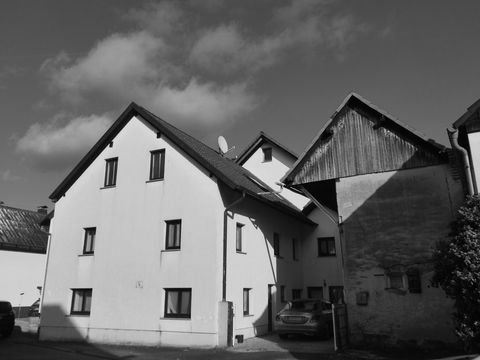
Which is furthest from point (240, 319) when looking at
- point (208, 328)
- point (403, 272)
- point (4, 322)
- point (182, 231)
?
point (4, 322)

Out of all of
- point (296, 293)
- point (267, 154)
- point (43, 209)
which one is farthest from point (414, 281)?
point (43, 209)

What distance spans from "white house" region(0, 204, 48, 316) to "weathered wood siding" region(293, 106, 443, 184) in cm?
1902

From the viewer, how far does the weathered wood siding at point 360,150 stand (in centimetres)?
1348

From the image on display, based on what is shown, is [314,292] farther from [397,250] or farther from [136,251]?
[136,251]

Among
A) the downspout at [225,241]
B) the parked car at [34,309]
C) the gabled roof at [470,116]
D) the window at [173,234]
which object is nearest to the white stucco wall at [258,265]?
the downspout at [225,241]

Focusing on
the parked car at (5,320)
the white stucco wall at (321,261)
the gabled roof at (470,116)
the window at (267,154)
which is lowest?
the parked car at (5,320)

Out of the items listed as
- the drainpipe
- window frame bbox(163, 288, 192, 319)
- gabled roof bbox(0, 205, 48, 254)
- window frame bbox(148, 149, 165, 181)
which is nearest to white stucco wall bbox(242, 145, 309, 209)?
window frame bbox(148, 149, 165, 181)

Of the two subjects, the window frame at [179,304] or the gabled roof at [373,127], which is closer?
the gabled roof at [373,127]

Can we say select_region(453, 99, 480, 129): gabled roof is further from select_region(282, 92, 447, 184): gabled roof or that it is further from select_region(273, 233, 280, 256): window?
select_region(273, 233, 280, 256): window

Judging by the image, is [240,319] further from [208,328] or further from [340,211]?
[340,211]

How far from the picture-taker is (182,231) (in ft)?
50.2

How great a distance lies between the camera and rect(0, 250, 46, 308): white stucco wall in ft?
83.1

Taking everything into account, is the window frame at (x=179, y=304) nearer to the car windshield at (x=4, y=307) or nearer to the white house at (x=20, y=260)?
the car windshield at (x=4, y=307)

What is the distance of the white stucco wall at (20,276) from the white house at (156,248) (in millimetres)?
9862
